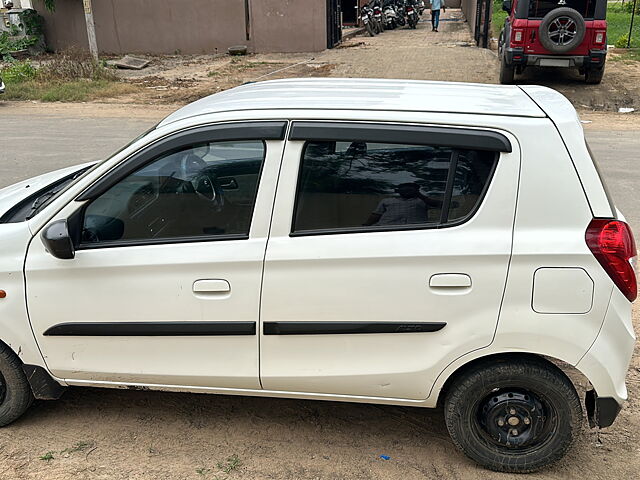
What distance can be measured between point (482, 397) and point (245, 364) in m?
1.13

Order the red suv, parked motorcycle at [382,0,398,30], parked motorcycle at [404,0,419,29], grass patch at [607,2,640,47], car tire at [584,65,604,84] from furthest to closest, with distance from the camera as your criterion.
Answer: parked motorcycle at [404,0,419,29]
parked motorcycle at [382,0,398,30]
grass patch at [607,2,640,47]
car tire at [584,65,604,84]
the red suv

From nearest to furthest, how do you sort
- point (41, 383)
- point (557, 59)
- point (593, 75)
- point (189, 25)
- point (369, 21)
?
point (41, 383) → point (557, 59) → point (593, 75) → point (189, 25) → point (369, 21)

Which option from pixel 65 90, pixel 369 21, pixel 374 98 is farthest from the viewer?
pixel 369 21

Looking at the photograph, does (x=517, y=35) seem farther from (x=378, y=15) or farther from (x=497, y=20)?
(x=497, y=20)

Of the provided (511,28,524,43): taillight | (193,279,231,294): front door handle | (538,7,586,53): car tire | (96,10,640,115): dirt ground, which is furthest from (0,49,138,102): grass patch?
(193,279,231,294): front door handle

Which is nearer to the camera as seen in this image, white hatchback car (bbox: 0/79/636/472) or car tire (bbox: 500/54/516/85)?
white hatchback car (bbox: 0/79/636/472)

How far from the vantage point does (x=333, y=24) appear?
22.7 meters

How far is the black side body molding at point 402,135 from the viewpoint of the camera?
2816 mm

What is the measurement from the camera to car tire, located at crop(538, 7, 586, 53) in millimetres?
12703

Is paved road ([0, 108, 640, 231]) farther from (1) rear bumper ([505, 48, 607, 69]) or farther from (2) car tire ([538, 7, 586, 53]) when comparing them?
(1) rear bumper ([505, 48, 607, 69])

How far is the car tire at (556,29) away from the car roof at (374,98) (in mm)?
10436

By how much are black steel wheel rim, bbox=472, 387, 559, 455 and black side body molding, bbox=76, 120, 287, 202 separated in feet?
5.21

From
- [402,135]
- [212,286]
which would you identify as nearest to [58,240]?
[212,286]

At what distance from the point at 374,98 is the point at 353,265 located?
89 cm
